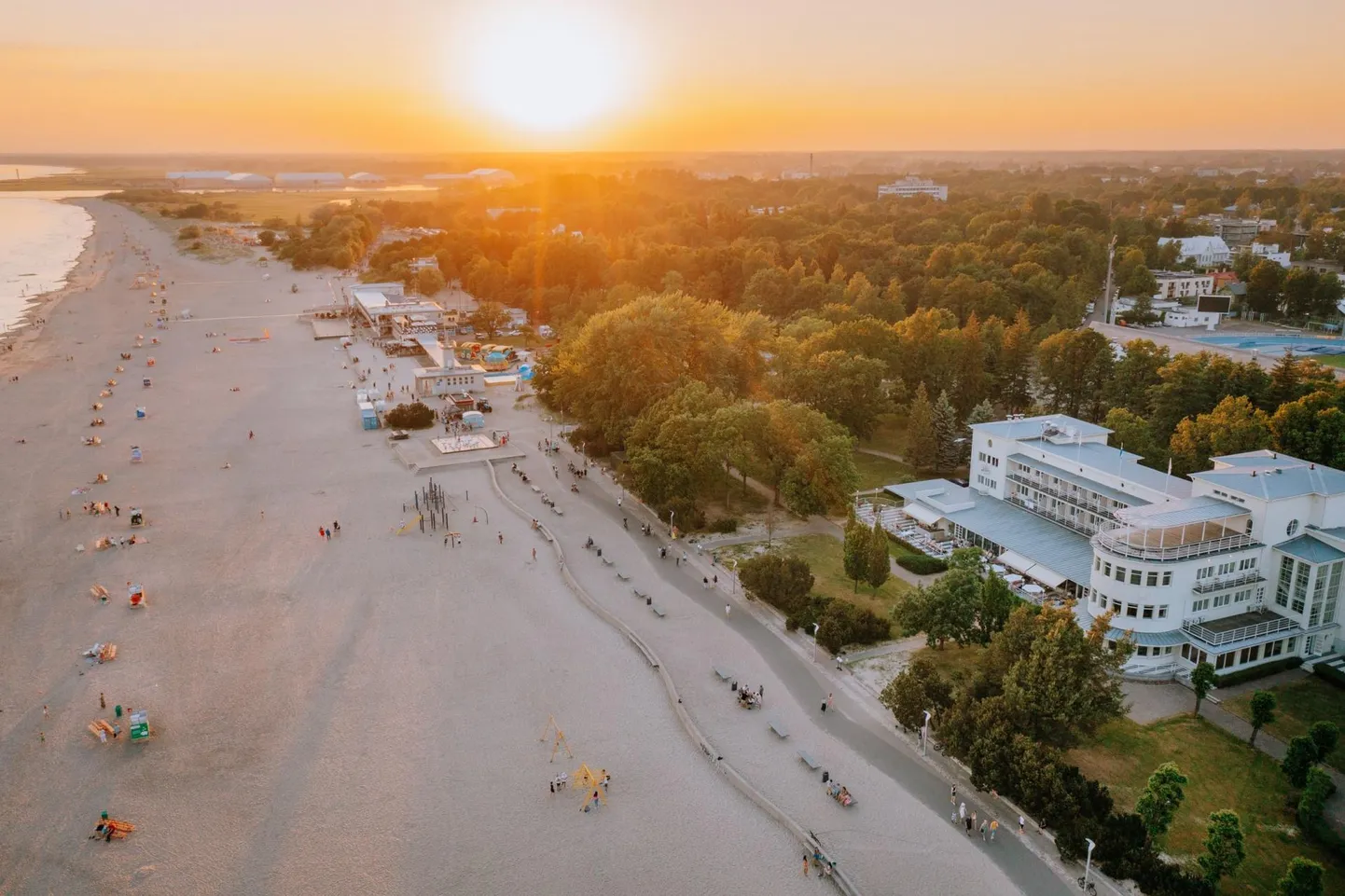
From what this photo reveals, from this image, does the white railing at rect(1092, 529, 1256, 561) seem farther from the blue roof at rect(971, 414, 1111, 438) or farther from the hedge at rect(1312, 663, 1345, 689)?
the blue roof at rect(971, 414, 1111, 438)

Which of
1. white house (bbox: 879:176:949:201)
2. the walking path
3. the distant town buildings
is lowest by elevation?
the walking path

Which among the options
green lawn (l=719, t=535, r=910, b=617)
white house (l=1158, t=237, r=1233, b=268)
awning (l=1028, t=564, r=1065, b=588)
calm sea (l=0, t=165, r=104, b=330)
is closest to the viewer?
awning (l=1028, t=564, r=1065, b=588)

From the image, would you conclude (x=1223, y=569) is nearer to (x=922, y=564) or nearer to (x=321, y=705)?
(x=922, y=564)

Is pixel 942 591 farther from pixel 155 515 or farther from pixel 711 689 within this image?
pixel 155 515

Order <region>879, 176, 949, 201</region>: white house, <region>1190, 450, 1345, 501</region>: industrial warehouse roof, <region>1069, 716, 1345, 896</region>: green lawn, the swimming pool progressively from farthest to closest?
<region>879, 176, 949, 201</region>: white house < the swimming pool < <region>1190, 450, 1345, 501</region>: industrial warehouse roof < <region>1069, 716, 1345, 896</region>: green lawn

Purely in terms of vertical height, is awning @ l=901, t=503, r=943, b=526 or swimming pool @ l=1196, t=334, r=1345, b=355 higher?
swimming pool @ l=1196, t=334, r=1345, b=355

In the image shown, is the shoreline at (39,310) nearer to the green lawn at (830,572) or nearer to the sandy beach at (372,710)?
the sandy beach at (372,710)

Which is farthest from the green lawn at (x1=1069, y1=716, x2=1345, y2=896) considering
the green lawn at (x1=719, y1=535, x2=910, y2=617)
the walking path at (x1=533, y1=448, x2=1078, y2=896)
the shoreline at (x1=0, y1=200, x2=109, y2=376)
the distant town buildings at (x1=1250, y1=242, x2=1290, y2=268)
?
the distant town buildings at (x1=1250, y1=242, x2=1290, y2=268)
